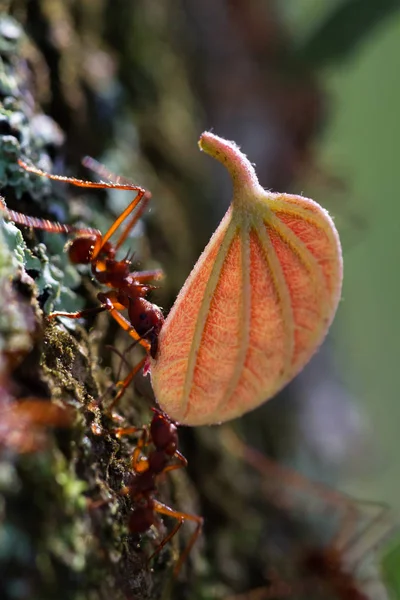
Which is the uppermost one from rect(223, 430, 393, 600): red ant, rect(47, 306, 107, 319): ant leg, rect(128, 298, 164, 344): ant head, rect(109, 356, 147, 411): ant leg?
rect(128, 298, 164, 344): ant head

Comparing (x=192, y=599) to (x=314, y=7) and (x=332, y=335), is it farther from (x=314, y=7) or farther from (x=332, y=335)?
(x=314, y=7)

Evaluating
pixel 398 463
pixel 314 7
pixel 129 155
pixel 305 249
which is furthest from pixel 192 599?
pixel 314 7


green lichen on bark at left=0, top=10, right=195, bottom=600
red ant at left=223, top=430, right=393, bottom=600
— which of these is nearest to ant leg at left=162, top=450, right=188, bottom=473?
green lichen on bark at left=0, top=10, right=195, bottom=600

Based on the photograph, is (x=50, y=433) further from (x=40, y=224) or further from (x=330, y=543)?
(x=330, y=543)

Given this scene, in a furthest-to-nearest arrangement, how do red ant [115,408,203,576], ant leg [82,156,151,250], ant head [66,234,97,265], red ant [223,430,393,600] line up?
red ant [223,430,393,600] < ant leg [82,156,151,250] < ant head [66,234,97,265] < red ant [115,408,203,576]

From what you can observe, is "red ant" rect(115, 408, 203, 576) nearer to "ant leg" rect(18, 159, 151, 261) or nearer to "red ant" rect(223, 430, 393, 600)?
"ant leg" rect(18, 159, 151, 261)

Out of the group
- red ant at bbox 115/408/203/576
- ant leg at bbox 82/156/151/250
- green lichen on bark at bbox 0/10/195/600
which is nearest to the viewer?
green lichen on bark at bbox 0/10/195/600

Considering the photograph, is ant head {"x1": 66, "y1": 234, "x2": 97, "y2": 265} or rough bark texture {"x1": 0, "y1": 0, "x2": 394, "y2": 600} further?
ant head {"x1": 66, "y1": 234, "x2": 97, "y2": 265}
